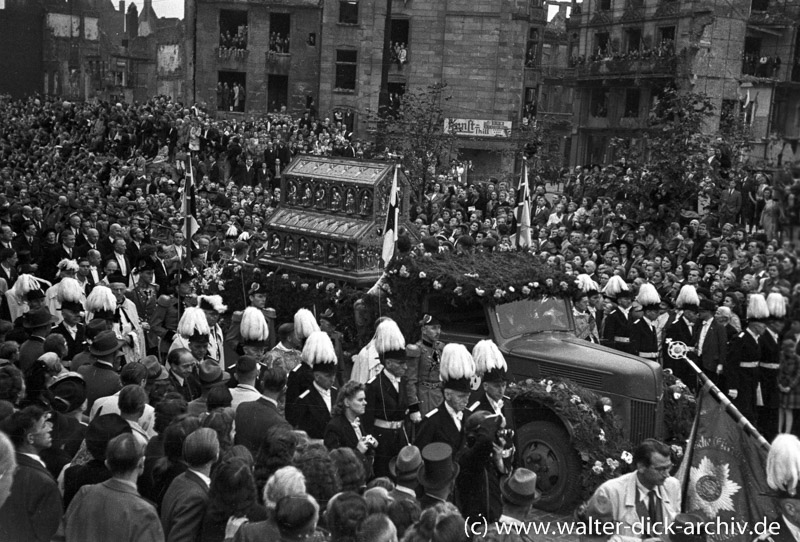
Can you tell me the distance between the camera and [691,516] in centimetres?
614

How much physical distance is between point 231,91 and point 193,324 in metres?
34.6

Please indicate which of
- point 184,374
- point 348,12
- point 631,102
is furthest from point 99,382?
point 631,102

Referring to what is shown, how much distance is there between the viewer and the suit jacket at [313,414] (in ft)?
25.0

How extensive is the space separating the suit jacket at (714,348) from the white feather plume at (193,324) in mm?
6150

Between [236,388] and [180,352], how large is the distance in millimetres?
1301

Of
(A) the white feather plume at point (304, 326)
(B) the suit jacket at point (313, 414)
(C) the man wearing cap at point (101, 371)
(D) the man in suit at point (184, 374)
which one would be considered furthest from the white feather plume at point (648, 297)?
(C) the man wearing cap at point (101, 371)

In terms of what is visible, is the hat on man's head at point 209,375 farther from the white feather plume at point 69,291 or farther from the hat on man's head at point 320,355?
the white feather plume at point 69,291

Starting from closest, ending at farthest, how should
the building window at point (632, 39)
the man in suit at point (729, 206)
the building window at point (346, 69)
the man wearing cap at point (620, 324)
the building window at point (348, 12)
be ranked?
the man wearing cap at point (620, 324) < the man in suit at point (729, 206) < the building window at point (348, 12) < the building window at point (346, 69) < the building window at point (632, 39)

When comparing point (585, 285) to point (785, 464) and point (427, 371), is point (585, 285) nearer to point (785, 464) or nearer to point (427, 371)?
point (427, 371)

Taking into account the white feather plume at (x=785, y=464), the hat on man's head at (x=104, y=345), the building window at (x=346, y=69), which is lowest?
the hat on man's head at (x=104, y=345)

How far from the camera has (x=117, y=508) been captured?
209 inches

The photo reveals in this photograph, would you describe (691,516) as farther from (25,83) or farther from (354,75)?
(25,83)

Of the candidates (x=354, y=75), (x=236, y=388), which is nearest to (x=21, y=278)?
(x=236, y=388)

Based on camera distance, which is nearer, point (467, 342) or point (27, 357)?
point (27, 357)
